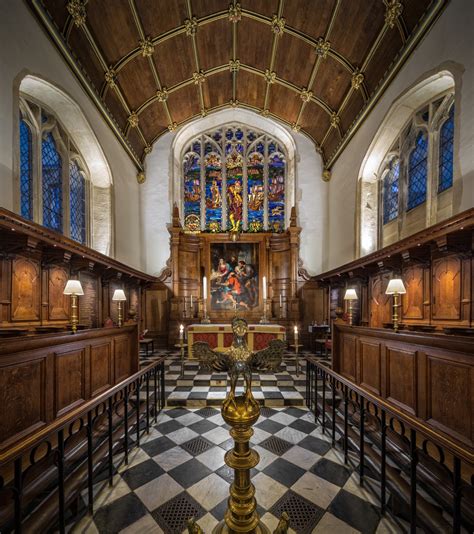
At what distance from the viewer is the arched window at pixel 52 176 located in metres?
4.93

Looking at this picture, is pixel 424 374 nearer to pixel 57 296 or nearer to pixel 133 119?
pixel 57 296

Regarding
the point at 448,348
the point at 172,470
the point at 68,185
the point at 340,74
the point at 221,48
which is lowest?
the point at 172,470

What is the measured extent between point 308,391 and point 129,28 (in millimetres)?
8296

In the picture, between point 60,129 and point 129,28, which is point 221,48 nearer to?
point 129,28

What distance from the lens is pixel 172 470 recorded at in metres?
2.32

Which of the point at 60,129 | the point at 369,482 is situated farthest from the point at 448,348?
the point at 60,129

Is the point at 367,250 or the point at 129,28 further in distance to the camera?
the point at 367,250

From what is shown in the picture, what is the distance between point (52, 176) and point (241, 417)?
23.1 feet

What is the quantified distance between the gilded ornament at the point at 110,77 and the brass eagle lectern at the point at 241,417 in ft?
24.8

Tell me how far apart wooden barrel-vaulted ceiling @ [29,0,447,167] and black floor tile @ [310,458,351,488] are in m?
6.66

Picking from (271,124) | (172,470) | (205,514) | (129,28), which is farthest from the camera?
(271,124)

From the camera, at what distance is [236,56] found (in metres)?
7.42

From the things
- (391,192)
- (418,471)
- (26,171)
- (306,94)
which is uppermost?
(306,94)

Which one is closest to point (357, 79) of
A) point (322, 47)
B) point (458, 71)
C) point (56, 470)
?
point (322, 47)
